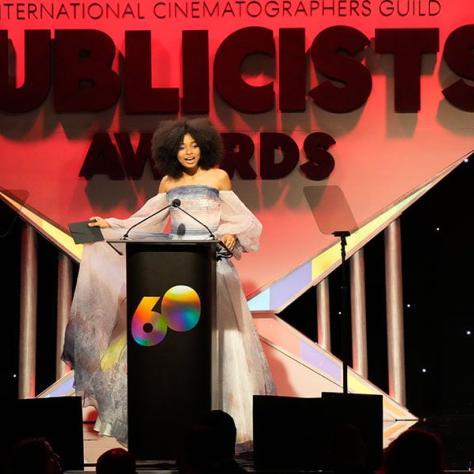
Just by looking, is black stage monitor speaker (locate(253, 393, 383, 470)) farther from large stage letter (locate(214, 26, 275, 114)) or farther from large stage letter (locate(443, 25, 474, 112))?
large stage letter (locate(443, 25, 474, 112))

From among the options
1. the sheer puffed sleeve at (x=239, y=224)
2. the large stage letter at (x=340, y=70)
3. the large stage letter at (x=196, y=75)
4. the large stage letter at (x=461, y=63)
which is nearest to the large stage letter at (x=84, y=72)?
the large stage letter at (x=196, y=75)

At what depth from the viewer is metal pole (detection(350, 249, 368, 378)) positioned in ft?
25.1

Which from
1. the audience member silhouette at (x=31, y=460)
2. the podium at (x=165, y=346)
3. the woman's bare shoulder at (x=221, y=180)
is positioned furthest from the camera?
the woman's bare shoulder at (x=221, y=180)

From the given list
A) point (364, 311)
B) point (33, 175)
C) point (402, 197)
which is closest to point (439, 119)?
point (402, 197)

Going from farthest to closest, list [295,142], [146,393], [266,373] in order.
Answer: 1. [295,142]
2. [266,373]
3. [146,393]

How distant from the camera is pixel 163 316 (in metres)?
5.13

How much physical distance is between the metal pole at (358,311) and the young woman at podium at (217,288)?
1.37m

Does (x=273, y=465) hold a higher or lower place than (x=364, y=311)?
lower

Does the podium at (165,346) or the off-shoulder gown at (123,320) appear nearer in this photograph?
the podium at (165,346)

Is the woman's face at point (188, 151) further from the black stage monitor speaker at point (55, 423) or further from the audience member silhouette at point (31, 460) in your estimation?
the audience member silhouette at point (31, 460)

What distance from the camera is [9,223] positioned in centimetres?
765

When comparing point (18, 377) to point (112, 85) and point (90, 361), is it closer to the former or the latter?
point (90, 361)

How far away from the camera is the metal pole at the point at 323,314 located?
7613 millimetres

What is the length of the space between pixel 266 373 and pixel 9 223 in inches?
87.8
